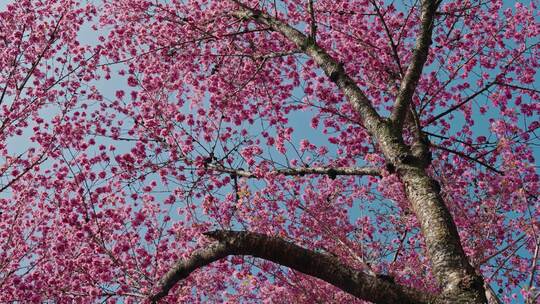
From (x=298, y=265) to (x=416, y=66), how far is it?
3.34m

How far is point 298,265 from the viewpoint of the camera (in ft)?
12.7

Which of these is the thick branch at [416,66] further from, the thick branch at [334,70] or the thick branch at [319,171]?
the thick branch at [319,171]

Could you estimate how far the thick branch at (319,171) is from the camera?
19.3 ft

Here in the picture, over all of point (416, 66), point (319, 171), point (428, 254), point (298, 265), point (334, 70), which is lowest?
point (298, 265)

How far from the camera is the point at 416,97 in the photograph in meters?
9.73

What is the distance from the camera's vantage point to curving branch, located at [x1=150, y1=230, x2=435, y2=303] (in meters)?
3.68

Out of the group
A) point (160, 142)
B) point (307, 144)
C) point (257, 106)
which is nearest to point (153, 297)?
point (160, 142)

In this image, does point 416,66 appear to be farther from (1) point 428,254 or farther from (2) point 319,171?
(1) point 428,254

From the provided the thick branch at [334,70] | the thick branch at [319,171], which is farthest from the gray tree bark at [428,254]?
the thick branch at [319,171]

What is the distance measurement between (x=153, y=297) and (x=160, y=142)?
5405 mm

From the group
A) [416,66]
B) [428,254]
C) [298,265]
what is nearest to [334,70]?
[416,66]

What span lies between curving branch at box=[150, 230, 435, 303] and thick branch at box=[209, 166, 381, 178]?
209 cm

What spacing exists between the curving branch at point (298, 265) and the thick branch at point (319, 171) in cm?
209

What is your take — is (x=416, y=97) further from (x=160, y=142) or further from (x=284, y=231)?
(x=160, y=142)
